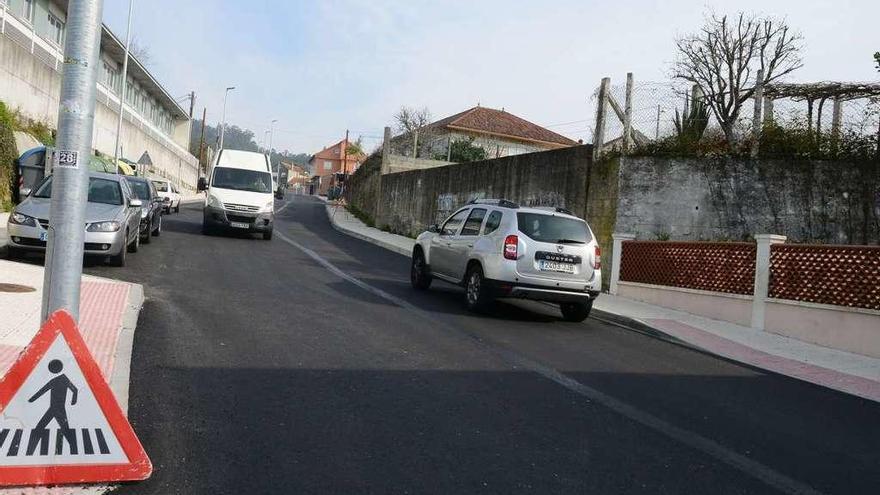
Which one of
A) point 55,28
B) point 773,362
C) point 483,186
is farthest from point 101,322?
point 55,28

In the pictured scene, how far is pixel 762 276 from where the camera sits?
37.9ft

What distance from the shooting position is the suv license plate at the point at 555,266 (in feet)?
34.4

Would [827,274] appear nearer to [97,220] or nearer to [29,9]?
[97,220]

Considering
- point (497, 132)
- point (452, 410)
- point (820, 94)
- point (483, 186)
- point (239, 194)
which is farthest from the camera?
point (497, 132)

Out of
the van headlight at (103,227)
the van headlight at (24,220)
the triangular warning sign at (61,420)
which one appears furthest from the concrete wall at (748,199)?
the triangular warning sign at (61,420)

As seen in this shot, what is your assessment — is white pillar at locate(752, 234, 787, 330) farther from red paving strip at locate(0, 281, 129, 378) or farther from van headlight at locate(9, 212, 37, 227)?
van headlight at locate(9, 212, 37, 227)

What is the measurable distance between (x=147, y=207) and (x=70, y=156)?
13.0 meters

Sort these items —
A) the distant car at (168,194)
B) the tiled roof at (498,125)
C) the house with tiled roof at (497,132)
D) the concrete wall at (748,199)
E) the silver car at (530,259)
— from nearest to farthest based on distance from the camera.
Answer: the silver car at (530,259) → the concrete wall at (748,199) → the distant car at (168,194) → the house with tiled roof at (497,132) → the tiled roof at (498,125)

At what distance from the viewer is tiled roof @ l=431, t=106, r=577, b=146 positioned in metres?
Answer: 53.3

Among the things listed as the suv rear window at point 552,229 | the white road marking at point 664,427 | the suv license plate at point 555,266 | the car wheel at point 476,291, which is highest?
the suv rear window at point 552,229

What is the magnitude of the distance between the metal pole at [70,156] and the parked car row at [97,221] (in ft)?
22.0

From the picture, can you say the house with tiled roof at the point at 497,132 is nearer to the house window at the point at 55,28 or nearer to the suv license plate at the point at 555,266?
the house window at the point at 55,28

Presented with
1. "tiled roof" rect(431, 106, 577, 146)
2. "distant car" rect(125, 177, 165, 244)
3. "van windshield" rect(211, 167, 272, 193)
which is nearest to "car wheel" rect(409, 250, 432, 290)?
"distant car" rect(125, 177, 165, 244)

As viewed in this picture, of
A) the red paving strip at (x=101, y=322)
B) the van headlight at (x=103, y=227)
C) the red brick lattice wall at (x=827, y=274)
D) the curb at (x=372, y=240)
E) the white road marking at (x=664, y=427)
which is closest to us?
the white road marking at (x=664, y=427)
